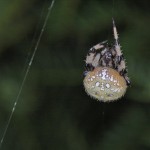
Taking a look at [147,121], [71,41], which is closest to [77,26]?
[71,41]

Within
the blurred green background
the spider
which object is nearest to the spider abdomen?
the spider

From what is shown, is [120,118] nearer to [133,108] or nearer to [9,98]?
[133,108]

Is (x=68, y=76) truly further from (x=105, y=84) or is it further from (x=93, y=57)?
(x=105, y=84)

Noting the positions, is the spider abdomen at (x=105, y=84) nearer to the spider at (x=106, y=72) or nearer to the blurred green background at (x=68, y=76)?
the spider at (x=106, y=72)

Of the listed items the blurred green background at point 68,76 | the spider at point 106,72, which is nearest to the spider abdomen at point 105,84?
the spider at point 106,72

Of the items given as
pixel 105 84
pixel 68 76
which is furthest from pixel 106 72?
pixel 68 76

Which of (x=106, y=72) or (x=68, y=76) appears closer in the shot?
(x=106, y=72)
